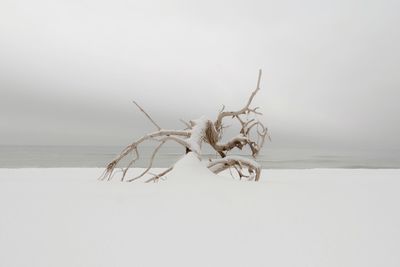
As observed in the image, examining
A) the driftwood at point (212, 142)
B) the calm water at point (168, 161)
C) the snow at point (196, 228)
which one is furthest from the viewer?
the calm water at point (168, 161)

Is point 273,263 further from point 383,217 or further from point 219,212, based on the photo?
point 383,217

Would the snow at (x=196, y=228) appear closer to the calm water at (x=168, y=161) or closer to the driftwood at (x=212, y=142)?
the driftwood at (x=212, y=142)

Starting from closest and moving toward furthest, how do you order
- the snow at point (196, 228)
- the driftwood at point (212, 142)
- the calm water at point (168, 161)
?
the snow at point (196, 228) < the driftwood at point (212, 142) < the calm water at point (168, 161)

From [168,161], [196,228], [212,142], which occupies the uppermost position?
[168,161]

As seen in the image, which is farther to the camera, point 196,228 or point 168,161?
point 168,161

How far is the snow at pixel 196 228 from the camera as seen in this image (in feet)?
3.44

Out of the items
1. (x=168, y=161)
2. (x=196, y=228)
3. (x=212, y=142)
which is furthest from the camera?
(x=168, y=161)

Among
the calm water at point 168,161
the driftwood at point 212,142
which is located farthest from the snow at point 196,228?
the calm water at point 168,161

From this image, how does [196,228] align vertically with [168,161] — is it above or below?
below

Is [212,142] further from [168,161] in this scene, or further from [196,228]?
[168,161]

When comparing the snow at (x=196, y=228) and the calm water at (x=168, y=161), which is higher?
the calm water at (x=168, y=161)

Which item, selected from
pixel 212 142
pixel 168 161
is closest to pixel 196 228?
pixel 212 142

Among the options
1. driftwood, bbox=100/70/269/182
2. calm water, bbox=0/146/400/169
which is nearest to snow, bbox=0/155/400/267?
driftwood, bbox=100/70/269/182

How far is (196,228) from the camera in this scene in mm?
1325
